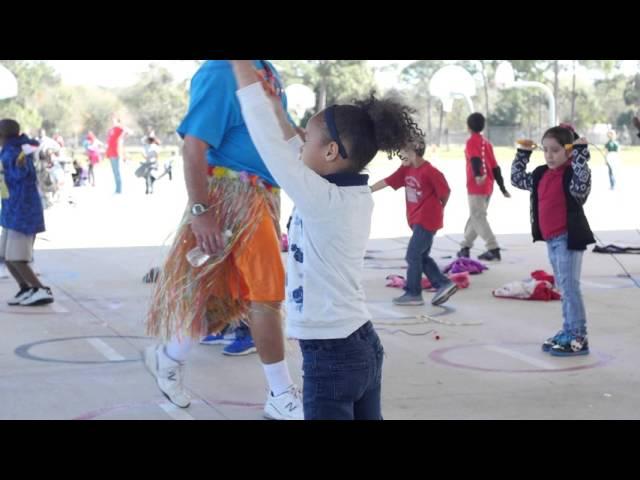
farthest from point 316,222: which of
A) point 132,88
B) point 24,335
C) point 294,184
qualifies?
point 132,88

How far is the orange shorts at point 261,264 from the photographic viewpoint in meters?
5.16

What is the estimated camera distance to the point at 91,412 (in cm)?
552

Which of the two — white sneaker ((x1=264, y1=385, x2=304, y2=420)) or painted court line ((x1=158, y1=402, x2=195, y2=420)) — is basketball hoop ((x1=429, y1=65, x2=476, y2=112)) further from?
white sneaker ((x1=264, y1=385, x2=304, y2=420))

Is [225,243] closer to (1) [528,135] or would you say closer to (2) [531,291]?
(2) [531,291]

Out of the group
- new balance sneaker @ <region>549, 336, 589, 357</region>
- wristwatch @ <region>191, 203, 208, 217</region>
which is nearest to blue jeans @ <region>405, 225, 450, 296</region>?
new balance sneaker @ <region>549, 336, 589, 357</region>

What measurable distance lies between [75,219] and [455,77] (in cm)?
3086

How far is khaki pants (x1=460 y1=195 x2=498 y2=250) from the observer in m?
12.0

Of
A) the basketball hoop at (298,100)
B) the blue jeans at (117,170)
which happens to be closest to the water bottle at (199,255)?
the blue jeans at (117,170)

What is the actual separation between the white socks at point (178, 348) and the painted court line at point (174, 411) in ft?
0.93

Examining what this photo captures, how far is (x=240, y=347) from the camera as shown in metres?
6.95

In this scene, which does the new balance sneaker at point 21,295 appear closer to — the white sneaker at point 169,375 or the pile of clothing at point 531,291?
the white sneaker at point 169,375

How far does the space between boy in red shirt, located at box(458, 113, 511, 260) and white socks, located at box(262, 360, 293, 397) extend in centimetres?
701

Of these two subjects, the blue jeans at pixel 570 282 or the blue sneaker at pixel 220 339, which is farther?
the blue sneaker at pixel 220 339
